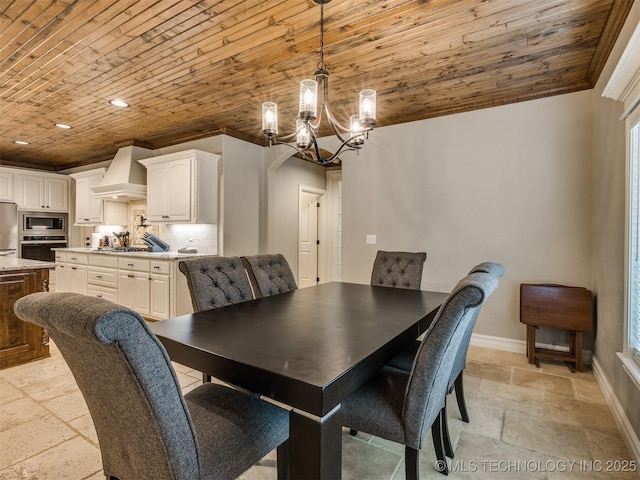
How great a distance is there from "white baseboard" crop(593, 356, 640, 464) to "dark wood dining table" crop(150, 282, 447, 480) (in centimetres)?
122

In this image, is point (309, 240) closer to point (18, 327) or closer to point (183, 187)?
point (183, 187)

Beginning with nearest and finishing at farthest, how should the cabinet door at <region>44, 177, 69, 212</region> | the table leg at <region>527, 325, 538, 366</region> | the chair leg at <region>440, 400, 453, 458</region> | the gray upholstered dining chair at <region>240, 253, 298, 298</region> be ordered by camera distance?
the chair leg at <region>440, 400, 453, 458</region> < the gray upholstered dining chair at <region>240, 253, 298, 298</region> < the table leg at <region>527, 325, 538, 366</region> < the cabinet door at <region>44, 177, 69, 212</region>

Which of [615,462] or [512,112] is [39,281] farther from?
[512,112]

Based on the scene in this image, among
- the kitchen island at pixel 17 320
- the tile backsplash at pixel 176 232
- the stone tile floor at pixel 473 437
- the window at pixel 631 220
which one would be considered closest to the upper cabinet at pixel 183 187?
the tile backsplash at pixel 176 232

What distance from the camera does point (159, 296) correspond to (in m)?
4.19

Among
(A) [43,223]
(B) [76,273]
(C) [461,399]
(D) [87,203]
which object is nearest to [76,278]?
(B) [76,273]

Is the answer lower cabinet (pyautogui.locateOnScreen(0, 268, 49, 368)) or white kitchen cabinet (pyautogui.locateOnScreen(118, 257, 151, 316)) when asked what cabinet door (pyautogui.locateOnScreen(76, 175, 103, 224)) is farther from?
lower cabinet (pyautogui.locateOnScreen(0, 268, 49, 368))

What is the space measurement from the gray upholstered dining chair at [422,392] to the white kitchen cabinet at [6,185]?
737 cm

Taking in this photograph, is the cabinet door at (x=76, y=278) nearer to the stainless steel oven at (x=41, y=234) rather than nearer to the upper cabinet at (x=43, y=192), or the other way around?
the stainless steel oven at (x=41, y=234)

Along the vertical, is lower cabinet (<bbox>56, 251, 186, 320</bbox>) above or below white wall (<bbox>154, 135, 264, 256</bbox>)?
below

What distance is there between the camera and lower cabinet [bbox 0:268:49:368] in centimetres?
295

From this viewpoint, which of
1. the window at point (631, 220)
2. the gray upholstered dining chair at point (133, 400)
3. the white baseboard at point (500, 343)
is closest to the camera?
the gray upholstered dining chair at point (133, 400)

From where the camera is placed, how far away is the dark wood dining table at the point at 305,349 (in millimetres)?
1037

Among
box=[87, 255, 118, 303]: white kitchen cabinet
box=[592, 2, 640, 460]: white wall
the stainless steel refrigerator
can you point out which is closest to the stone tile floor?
box=[592, 2, 640, 460]: white wall
